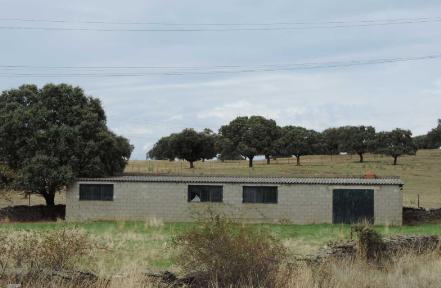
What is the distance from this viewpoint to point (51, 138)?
126ft

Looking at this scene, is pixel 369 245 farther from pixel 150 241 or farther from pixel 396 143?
pixel 396 143

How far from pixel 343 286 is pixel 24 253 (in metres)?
5.92

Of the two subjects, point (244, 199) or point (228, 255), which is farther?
point (244, 199)

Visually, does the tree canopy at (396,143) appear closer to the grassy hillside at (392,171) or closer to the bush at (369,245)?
the grassy hillside at (392,171)

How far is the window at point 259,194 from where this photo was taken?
35938mm

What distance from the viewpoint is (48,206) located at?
41.0 meters

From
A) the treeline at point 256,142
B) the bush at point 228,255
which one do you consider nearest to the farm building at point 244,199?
the bush at point 228,255

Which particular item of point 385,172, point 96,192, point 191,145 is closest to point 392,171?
point 385,172

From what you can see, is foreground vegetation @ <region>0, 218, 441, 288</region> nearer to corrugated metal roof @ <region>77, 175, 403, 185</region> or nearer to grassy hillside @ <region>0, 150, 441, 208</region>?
corrugated metal roof @ <region>77, 175, 403, 185</region>

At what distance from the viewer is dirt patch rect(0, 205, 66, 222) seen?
127ft

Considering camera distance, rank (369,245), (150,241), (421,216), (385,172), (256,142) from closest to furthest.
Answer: (369,245) < (150,241) < (421,216) < (385,172) < (256,142)

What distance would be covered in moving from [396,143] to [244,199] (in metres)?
59.9

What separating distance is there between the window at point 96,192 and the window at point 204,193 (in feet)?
17.2

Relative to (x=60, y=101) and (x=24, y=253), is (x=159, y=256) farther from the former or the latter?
(x=60, y=101)
